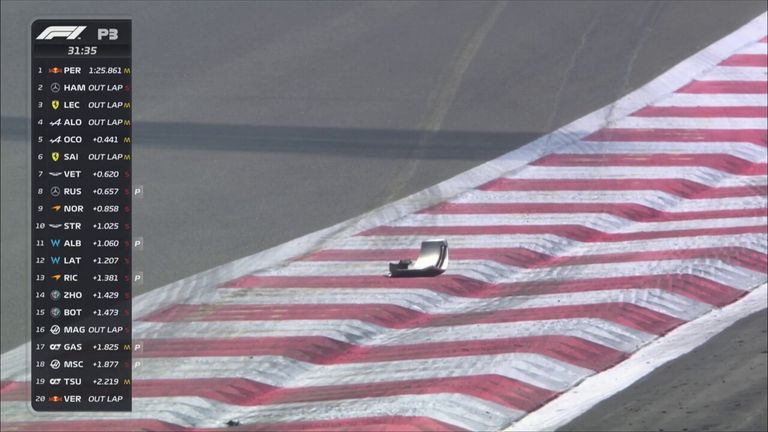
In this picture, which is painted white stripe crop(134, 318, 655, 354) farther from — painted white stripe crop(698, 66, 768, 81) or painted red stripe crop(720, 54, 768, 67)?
painted red stripe crop(720, 54, 768, 67)

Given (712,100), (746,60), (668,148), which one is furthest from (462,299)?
(746,60)

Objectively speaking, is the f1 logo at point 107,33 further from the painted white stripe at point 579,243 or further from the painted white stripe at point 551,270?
the painted white stripe at point 579,243

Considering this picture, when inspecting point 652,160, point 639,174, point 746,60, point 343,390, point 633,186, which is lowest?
point 343,390

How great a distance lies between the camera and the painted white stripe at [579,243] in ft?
25.3

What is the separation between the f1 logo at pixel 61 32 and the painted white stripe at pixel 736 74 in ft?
24.5

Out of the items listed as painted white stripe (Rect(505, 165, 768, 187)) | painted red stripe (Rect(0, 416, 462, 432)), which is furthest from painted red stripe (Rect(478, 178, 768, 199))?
painted red stripe (Rect(0, 416, 462, 432))

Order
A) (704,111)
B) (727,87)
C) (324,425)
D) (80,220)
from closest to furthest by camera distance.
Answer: (80,220) < (324,425) < (704,111) < (727,87)

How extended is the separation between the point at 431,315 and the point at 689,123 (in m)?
3.52

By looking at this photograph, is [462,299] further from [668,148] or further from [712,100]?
[712,100]

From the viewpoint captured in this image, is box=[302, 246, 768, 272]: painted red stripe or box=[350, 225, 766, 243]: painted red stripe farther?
box=[350, 225, 766, 243]: painted red stripe

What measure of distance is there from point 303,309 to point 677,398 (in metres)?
2.44

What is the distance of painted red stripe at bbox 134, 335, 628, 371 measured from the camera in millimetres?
6496

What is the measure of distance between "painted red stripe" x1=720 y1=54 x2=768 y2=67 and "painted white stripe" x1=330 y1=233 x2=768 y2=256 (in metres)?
2.46

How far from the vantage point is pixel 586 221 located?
26.4 ft
